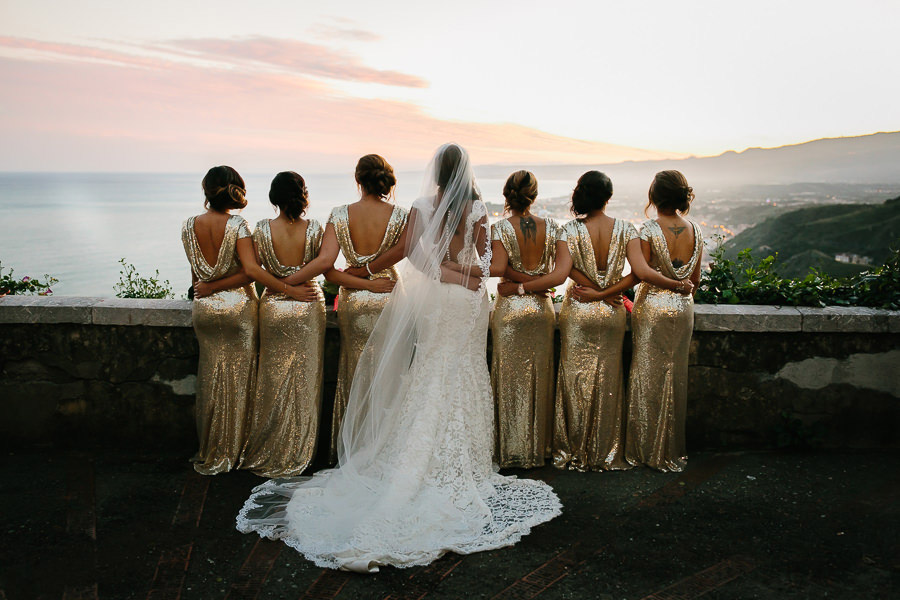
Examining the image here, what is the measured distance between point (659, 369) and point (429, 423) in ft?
5.27

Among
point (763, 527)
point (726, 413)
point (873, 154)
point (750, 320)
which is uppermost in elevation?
point (873, 154)

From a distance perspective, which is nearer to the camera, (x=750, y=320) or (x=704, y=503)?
(x=704, y=503)

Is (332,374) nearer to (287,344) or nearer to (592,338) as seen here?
(287,344)

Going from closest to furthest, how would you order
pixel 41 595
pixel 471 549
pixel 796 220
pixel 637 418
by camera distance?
pixel 41 595 → pixel 471 549 → pixel 637 418 → pixel 796 220

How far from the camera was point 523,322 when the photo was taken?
13.8ft

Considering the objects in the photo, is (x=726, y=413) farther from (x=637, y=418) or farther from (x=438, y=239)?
(x=438, y=239)

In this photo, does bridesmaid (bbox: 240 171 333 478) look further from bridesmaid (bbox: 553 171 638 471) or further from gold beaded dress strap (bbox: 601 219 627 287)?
gold beaded dress strap (bbox: 601 219 627 287)

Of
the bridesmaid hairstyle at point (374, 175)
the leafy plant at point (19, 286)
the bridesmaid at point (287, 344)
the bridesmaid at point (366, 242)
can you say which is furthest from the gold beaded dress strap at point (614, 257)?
the leafy plant at point (19, 286)

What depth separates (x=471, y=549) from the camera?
321 cm

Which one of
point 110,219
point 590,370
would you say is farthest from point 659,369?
point 110,219

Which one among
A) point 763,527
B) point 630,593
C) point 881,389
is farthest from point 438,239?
point 881,389

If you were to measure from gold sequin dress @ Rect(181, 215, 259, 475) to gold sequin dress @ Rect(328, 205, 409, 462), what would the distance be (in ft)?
1.93

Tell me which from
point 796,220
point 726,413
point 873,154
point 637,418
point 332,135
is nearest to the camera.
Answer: point 637,418

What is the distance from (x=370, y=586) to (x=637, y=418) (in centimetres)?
218
